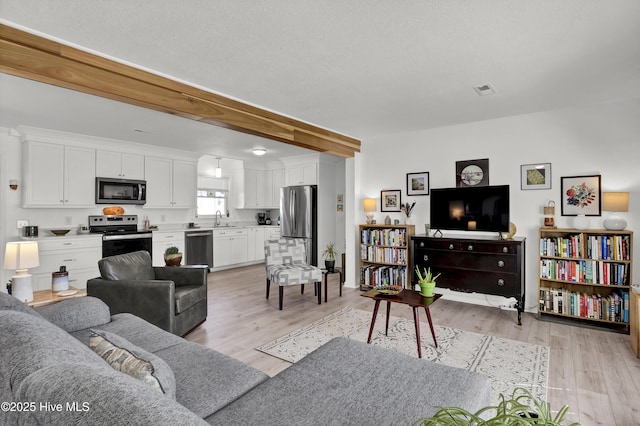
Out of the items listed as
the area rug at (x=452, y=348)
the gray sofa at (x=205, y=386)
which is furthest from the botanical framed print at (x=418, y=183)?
the gray sofa at (x=205, y=386)

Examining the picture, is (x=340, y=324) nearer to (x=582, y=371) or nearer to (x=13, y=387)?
(x=582, y=371)

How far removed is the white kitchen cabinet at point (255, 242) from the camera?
7.52 m

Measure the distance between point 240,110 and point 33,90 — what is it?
1.94m

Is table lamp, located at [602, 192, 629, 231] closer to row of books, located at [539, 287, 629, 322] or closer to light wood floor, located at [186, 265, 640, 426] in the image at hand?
row of books, located at [539, 287, 629, 322]

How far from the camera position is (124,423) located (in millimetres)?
689

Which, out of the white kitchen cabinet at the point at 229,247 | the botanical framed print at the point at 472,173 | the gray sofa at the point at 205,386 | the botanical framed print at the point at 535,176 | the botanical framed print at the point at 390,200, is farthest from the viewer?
the white kitchen cabinet at the point at 229,247

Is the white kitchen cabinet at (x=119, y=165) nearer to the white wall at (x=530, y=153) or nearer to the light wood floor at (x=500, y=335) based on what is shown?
the light wood floor at (x=500, y=335)

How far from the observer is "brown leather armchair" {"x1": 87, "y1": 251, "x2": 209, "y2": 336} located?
297 cm

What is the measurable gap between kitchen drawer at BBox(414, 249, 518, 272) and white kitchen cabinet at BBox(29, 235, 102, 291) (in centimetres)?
483

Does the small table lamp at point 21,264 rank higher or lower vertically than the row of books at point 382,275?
higher

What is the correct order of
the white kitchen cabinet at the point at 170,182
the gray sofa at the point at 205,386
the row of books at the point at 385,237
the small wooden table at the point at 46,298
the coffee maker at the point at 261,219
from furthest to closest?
the coffee maker at the point at 261,219 < the white kitchen cabinet at the point at 170,182 < the row of books at the point at 385,237 < the small wooden table at the point at 46,298 < the gray sofa at the point at 205,386

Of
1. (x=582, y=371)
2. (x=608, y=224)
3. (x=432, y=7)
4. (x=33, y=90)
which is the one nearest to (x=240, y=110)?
(x=33, y=90)

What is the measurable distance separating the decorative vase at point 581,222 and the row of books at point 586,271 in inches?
15.6

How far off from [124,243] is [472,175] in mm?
5462
